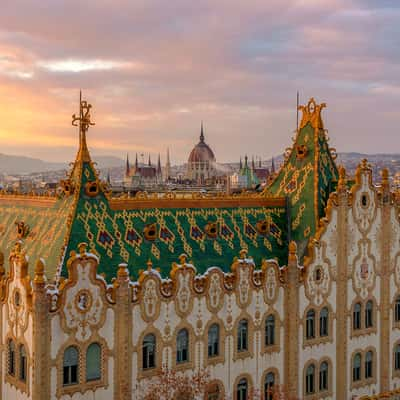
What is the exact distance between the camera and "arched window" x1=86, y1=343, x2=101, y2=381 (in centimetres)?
3150

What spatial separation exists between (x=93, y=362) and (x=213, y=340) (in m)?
7.19

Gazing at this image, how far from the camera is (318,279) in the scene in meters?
39.6

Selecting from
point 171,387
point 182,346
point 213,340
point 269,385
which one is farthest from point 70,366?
point 269,385

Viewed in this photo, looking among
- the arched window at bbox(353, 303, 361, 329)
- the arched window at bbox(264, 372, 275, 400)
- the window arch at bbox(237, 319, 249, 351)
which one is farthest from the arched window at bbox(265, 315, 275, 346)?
the arched window at bbox(353, 303, 361, 329)

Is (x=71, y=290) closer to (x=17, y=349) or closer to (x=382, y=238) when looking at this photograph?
(x=17, y=349)

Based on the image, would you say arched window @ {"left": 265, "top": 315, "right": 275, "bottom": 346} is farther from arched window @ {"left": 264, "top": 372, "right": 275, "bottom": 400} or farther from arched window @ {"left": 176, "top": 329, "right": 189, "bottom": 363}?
arched window @ {"left": 176, "top": 329, "right": 189, "bottom": 363}

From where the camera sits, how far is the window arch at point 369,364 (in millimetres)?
42438

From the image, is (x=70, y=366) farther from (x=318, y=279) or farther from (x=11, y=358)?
(x=318, y=279)

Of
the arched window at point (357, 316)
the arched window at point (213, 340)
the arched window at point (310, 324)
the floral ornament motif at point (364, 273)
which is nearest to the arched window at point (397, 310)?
the floral ornament motif at point (364, 273)

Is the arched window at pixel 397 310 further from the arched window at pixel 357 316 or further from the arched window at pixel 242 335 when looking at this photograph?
the arched window at pixel 242 335

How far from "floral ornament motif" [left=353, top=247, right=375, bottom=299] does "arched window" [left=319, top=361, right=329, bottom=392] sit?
508 cm

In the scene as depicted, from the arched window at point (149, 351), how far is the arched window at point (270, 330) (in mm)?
7478

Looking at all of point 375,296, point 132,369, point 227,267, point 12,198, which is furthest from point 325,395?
point 12,198

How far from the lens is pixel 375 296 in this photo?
42531mm
